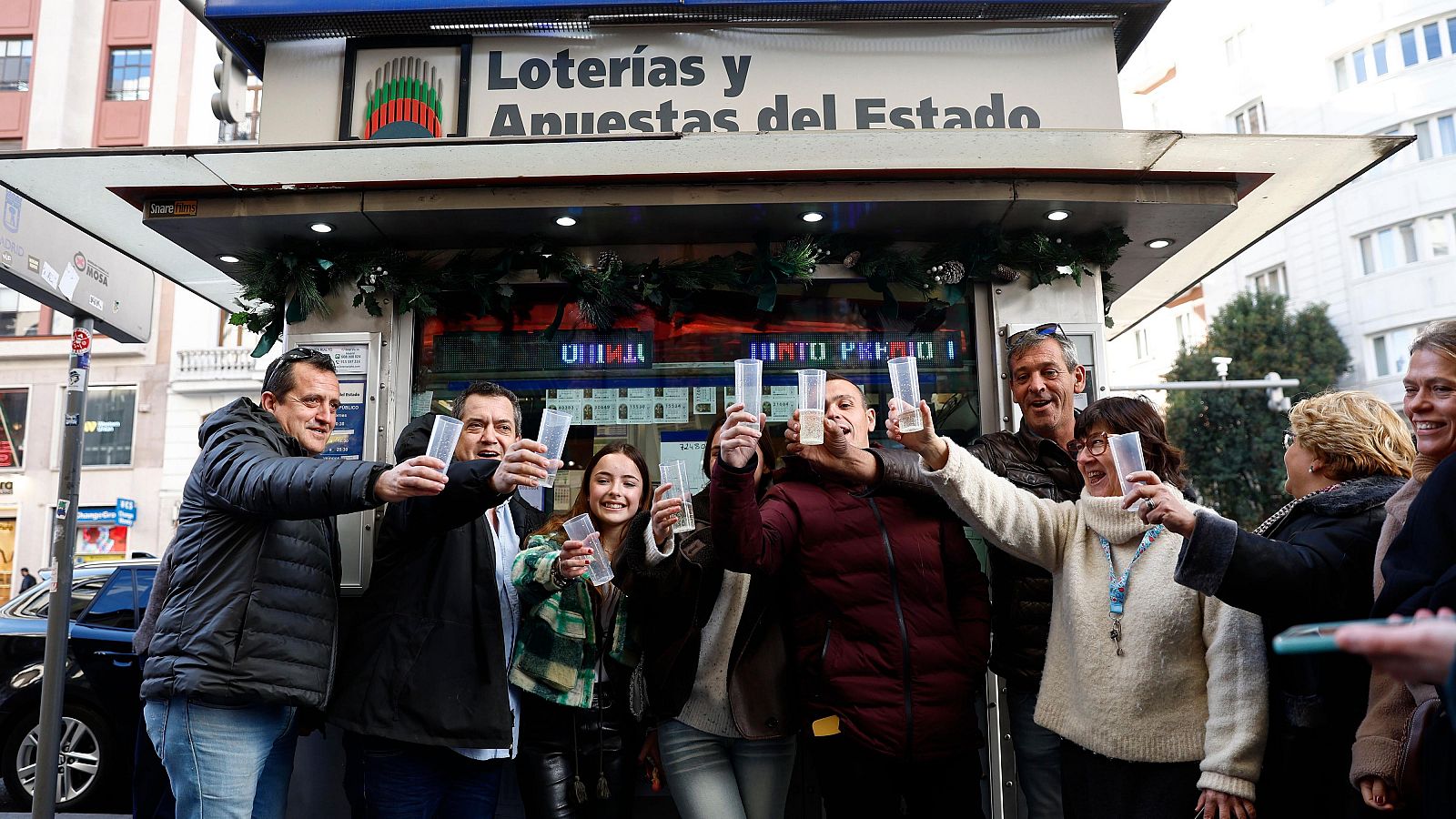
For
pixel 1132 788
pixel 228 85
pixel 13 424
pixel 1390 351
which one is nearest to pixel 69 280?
pixel 228 85

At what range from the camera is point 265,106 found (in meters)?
5.49

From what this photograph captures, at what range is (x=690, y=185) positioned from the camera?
459cm

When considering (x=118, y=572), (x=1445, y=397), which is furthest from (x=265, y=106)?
(x=1445, y=397)

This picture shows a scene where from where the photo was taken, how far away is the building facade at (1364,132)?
95.2 feet

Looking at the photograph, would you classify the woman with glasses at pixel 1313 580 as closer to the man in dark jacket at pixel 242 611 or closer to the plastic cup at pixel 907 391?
the plastic cup at pixel 907 391

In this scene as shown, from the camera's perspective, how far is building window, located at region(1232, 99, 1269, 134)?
3566 centimetres

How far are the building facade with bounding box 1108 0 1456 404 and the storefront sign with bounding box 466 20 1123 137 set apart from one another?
92.8 ft

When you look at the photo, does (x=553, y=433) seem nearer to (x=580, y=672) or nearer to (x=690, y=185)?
(x=580, y=672)

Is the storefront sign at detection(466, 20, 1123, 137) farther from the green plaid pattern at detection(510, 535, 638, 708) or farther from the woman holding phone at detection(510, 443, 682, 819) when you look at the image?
the green plaid pattern at detection(510, 535, 638, 708)

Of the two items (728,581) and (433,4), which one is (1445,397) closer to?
(728,581)

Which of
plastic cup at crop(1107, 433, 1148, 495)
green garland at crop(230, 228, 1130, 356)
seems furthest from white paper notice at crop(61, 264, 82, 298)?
plastic cup at crop(1107, 433, 1148, 495)

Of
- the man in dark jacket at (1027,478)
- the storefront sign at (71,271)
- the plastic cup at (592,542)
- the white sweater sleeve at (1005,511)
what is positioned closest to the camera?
the white sweater sleeve at (1005,511)

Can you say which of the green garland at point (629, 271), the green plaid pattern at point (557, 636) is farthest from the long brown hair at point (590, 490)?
the green garland at point (629, 271)

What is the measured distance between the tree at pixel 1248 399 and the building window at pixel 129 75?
99.9 ft
